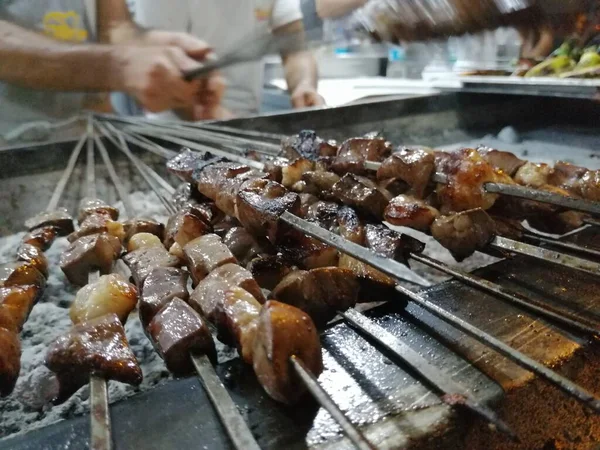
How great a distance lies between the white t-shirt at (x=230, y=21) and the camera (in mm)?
6633

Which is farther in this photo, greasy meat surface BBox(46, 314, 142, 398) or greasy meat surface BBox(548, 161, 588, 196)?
greasy meat surface BBox(548, 161, 588, 196)

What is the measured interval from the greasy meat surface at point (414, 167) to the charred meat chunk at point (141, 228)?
1180 millimetres

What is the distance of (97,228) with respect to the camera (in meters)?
2.35

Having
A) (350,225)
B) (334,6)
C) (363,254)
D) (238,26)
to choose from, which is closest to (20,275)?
(350,225)

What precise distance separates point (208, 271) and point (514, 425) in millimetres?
1082

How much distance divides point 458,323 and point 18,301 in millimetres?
1520

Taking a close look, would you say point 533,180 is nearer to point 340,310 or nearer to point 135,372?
point 340,310

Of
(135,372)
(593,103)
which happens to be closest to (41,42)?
(135,372)

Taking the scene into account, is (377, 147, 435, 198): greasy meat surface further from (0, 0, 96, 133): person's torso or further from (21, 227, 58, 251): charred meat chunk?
(0, 0, 96, 133): person's torso

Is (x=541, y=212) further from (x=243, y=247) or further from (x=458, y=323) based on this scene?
(x=243, y=247)

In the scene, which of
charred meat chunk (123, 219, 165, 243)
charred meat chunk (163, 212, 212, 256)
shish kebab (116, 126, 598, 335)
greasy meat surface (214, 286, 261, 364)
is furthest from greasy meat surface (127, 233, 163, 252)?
shish kebab (116, 126, 598, 335)

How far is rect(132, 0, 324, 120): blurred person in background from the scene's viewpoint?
661 cm

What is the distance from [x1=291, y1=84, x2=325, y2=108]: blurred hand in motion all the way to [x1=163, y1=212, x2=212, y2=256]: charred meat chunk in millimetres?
4033

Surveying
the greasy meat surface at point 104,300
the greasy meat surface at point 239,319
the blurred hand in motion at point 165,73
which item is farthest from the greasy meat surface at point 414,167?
the blurred hand in motion at point 165,73
